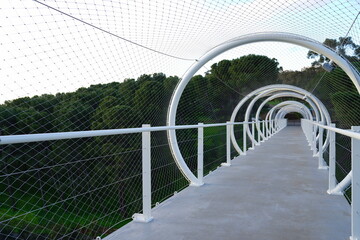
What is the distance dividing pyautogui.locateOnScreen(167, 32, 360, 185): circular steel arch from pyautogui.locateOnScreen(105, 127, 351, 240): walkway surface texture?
594 mm

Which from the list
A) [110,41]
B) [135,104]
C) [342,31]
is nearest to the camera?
[110,41]

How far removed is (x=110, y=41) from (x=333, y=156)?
2.98 meters

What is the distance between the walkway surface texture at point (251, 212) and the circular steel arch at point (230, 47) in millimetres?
594

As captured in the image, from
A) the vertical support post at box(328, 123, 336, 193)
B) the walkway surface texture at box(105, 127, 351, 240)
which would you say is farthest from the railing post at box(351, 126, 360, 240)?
the vertical support post at box(328, 123, 336, 193)

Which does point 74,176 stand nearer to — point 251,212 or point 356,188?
point 251,212

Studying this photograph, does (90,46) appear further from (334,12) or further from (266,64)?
(266,64)

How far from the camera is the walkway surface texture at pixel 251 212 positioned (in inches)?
98.3

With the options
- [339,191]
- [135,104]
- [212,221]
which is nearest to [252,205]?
[212,221]

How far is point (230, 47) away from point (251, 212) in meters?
2.68

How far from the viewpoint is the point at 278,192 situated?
3.91 metres

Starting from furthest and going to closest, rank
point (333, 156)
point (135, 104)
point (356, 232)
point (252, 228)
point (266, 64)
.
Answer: point (266, 64)
point (135, 104)
point (333, 156)
point (252, 228)
point (356, 232)

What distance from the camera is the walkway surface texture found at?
8.19 ft

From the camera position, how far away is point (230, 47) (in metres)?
4.90

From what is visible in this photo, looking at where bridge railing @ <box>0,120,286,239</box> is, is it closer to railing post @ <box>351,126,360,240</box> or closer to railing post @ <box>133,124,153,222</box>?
railing post @ <box>133,124,153,222</box>
